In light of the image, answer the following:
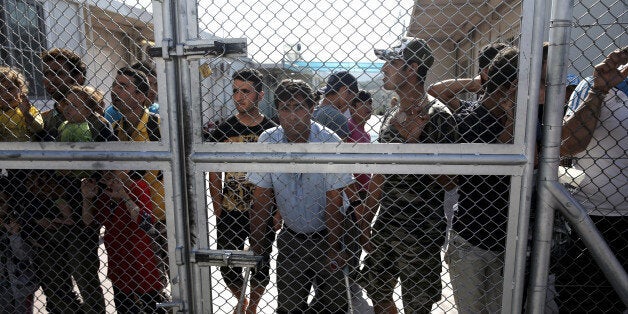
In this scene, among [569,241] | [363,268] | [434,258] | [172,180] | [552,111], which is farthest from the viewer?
[363,268]

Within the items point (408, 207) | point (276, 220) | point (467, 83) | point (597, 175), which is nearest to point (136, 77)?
point (276, 220)

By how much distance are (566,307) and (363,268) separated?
1.17 meters

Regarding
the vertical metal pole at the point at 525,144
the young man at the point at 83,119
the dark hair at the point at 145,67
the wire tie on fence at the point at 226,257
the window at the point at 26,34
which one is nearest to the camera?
the vertical metal pole at the point at 525,144

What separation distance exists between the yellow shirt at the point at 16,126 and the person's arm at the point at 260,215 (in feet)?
4.71

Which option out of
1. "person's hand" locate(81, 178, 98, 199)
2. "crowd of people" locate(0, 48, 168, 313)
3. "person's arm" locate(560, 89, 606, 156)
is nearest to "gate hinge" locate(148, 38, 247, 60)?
"crowd of people" locate(0, 48, 168, 313)

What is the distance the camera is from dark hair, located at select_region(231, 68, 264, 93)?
9.13 ft

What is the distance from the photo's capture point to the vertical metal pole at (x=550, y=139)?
1.53 m

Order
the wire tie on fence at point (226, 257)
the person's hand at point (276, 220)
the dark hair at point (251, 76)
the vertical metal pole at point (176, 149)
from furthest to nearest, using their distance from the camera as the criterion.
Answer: the dark hair at point (251, 76)
the person's hand at point (276, 220)
the wire tie on fence at point (226, 257)
the vertical metal pole at point (176, 149)

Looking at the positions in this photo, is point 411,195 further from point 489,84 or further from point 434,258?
point 489,84

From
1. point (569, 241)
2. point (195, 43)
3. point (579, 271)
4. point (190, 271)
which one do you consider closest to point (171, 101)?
point (195, 43)

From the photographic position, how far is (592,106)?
6.24 ft

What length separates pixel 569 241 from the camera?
222 centimetres

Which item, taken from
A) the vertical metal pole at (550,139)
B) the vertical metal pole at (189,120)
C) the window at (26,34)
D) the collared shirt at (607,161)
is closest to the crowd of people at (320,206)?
the collared shirt at (607,161)

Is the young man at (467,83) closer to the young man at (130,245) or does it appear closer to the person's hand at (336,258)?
the person's hand at (336,258)
